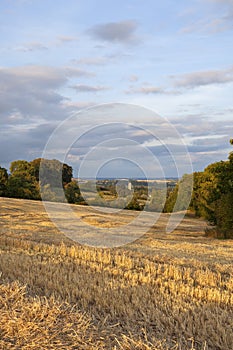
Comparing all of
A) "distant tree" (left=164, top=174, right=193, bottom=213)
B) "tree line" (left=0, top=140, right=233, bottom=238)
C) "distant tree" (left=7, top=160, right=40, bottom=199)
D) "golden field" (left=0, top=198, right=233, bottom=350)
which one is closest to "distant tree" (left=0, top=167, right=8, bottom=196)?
"tree line" (left=0, top=140, right=233, bottom=238)

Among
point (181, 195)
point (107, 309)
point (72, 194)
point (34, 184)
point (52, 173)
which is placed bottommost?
point (107, 309)

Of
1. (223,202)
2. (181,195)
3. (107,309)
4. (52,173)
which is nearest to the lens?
(107,309)

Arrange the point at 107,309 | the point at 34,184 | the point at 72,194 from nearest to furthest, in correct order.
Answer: the point at 107,309, the point at 72,194, the point at 34,184

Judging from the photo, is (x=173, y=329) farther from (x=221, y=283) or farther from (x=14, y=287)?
(x=221, y=283)

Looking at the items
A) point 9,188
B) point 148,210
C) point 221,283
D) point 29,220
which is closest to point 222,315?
point 221,283

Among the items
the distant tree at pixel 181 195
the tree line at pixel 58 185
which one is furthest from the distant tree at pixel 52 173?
the distant tree at pixel 181 195

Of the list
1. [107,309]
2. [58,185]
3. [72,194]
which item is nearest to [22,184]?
[58,185]

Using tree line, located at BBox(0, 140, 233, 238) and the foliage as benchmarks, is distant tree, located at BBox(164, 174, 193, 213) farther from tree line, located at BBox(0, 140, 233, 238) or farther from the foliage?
the foliage

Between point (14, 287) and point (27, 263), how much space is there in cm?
245

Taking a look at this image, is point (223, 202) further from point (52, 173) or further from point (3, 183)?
point (3, 183)

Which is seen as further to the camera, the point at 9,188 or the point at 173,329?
the point at 9,188

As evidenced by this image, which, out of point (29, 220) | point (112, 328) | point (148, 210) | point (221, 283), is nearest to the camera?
point (112, 328)

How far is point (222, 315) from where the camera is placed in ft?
17.4

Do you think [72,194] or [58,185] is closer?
[58,185]
